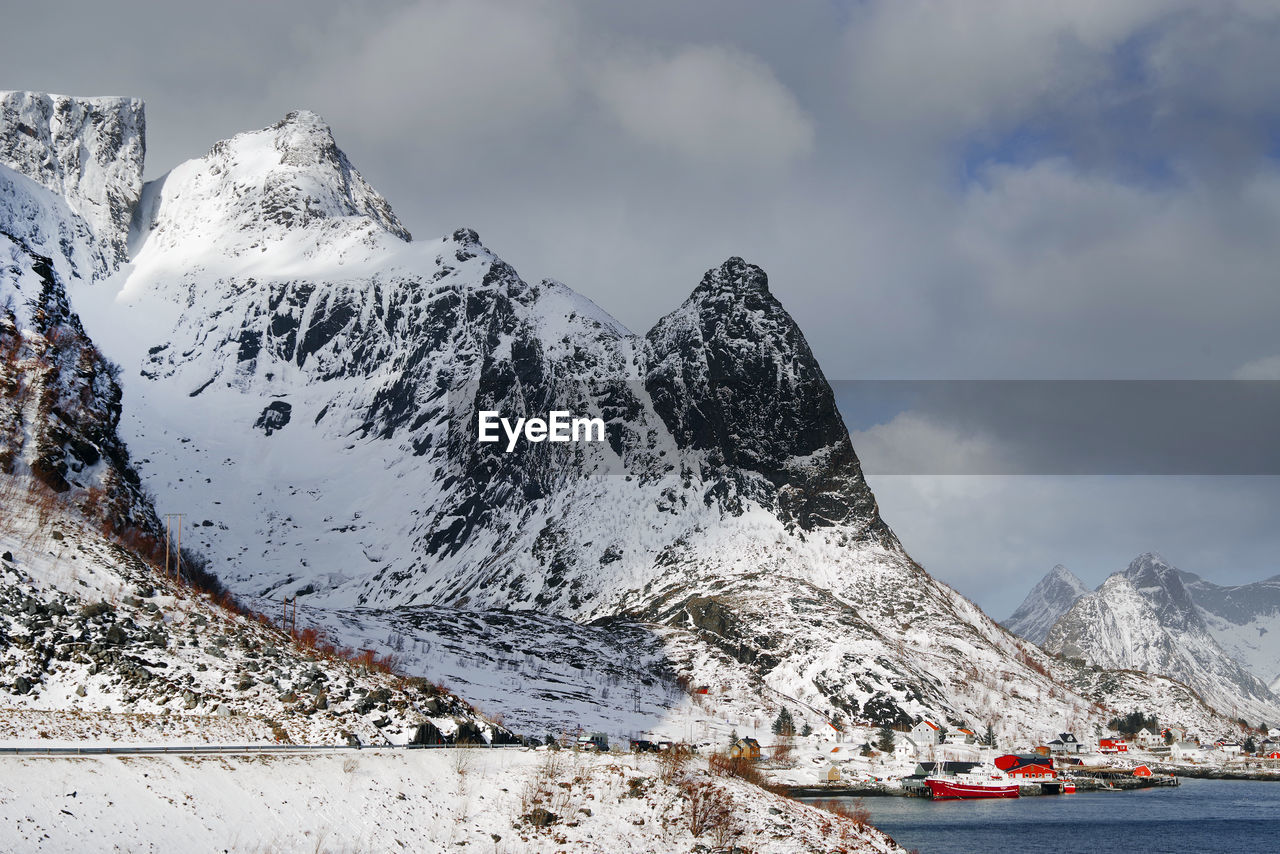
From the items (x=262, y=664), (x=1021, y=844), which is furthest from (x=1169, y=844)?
(x=262, y=664)

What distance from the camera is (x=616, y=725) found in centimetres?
17350

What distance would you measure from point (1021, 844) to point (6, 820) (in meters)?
96.4

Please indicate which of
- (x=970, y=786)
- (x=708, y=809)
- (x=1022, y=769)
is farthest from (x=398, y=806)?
(x=1022, y=769)

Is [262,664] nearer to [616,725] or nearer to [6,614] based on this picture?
[6,614]

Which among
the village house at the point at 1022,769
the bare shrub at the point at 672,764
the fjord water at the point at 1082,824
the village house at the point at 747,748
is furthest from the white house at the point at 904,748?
the bare shrub at the point at 672,764

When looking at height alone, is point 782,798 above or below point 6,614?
below

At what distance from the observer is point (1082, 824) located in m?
142

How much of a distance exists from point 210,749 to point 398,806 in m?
9.36

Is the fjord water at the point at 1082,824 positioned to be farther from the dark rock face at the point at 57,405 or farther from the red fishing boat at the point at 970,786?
the dark rock face at the point at 57,405

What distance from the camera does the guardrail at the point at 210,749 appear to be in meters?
54.4

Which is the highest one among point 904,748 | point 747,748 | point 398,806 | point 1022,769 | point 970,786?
point 904,748

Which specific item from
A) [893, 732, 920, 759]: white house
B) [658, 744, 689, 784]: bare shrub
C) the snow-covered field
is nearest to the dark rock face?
the snow-covered field

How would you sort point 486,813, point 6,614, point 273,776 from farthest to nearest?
point 6,614, point 486,813, point 273,776

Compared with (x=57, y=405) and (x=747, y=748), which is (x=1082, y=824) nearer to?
(x=747, y=748)
